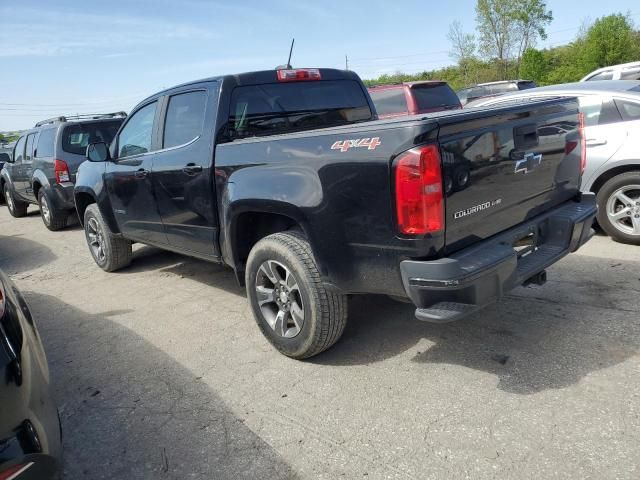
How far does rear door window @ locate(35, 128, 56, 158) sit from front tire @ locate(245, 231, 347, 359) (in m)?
6.82

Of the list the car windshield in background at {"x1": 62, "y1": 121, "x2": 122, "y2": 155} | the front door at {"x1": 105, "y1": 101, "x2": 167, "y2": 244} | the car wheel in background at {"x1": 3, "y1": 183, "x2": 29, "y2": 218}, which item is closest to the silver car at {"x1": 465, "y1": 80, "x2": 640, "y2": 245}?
the front door at {"x1": 105, "y1": 101, "x2": 167, "y2": 244}

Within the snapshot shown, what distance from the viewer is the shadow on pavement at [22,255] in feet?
22.1

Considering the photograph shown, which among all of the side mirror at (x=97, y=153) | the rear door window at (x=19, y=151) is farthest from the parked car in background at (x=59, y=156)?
the side mirror at (x=97, y=153)

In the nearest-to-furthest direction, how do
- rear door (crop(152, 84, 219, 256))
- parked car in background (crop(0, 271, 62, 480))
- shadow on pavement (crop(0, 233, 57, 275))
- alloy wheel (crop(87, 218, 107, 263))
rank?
parked car in background (crop(0, 271, 62, 480))
rear door (crop(152, 84, 219, 256))
alloy wheel (crop(87, 218, 107, 263))
shadow on pavement (crop(0, 233, 57, 275))

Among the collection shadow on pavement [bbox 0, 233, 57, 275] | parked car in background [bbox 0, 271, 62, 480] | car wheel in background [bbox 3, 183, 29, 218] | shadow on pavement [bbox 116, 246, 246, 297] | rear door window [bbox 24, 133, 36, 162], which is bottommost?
shadow on pavement [bbox 0, 233, 57, 275]

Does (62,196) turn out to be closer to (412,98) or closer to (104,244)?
(104,244)

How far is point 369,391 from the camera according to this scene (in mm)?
2906

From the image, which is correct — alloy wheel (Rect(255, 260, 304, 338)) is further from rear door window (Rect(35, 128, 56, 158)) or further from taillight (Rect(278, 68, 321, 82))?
rear door window (Rect(35, 128, 56, 158))

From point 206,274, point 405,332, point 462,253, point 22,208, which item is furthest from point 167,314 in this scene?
point 22,208

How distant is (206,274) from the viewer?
5461 mm

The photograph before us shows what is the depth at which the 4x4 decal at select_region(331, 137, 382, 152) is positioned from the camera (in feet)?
8.21

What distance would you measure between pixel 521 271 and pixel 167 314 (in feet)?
9.68

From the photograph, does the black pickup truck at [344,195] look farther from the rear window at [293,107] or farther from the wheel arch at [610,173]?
the wheel arch at [610,173]

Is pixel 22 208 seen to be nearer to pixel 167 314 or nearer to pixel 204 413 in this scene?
pixel 167 314
